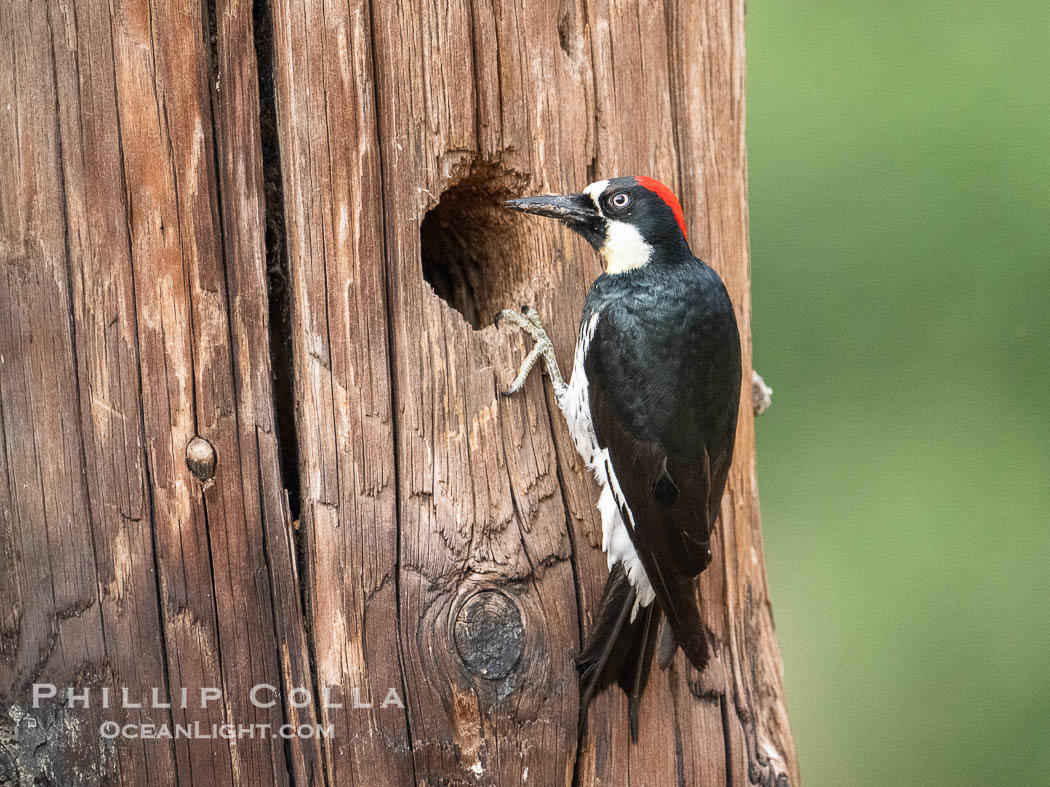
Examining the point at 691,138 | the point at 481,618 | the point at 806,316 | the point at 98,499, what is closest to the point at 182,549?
the point at 98,499

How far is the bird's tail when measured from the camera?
2.83 metres

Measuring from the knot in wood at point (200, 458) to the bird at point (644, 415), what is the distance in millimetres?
761

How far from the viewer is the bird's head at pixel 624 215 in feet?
9.48

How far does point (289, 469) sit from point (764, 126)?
11.6 feet

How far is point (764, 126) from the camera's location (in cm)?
548

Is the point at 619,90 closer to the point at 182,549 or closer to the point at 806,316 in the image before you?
the point at 182,549

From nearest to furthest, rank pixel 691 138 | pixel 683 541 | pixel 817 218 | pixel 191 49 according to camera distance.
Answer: pixel 191 49, pixel 683 541, pixel 691 138, pixel 817 218

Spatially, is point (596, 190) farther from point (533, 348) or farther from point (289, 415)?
point (289, 415)

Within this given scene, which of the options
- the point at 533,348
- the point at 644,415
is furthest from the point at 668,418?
the point at 533,348

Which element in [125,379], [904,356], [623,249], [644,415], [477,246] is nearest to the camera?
[125,379]

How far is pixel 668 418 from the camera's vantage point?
2943 mm

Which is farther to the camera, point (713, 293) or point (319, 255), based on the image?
point (713, 293)

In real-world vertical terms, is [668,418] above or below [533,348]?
below

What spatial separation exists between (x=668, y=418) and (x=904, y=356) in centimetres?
278
